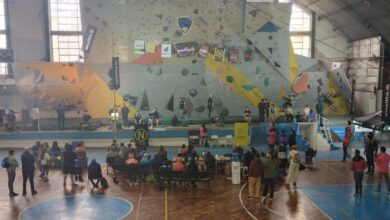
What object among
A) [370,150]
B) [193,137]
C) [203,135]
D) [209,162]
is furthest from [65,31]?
[370,150]

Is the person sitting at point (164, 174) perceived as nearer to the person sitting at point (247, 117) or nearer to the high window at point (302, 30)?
the person sitting at point (247, 117)

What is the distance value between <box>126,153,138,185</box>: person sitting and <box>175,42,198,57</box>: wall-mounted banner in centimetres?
1367

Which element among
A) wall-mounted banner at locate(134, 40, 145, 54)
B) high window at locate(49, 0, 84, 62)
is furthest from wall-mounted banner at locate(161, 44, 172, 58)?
high window at locate(49, 0, 84, 62)

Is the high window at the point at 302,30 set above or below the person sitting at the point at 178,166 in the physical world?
above

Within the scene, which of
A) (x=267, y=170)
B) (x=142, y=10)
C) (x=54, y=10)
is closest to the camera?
(x=267, y=170)

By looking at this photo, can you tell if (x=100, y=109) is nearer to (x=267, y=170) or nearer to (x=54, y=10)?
(x=54, y=10)

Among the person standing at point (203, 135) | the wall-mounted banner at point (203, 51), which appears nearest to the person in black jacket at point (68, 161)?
the person standing at point (203, 135)

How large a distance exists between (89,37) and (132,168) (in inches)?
609

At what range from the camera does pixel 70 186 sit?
53.0 ft

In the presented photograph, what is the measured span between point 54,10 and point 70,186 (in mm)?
21098

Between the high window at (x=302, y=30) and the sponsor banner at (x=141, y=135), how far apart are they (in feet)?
63.9

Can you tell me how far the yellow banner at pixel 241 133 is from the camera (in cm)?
2183

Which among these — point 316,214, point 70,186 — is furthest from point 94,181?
point 316,214

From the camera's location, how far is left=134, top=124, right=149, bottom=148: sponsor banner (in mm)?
22516
